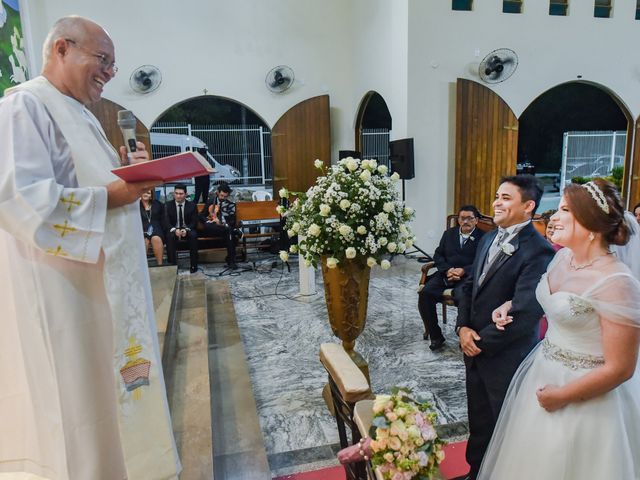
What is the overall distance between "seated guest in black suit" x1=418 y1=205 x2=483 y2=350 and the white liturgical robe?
8.11 feet

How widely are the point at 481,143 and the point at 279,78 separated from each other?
355cm

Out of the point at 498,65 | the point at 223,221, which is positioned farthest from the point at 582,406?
the point at 498,65

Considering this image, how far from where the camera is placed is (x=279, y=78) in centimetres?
782

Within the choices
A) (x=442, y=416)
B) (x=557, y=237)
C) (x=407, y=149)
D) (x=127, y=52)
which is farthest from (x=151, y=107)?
(x=557, y=237)

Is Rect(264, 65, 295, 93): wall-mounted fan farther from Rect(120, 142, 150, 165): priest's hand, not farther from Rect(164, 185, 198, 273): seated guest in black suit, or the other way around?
Rect(120, 142, 150, 165): priest's hand

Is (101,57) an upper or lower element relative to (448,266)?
upper

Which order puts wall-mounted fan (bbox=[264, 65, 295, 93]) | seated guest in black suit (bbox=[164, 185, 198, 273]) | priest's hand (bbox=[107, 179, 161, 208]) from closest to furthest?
priest's hand (bbox=[107, 179, 161, 208]) → seated guest in black suit (bbox=[164, 185, 198, 273]) → wall-mounted fan (bbox=[264, 65, 295, 93])

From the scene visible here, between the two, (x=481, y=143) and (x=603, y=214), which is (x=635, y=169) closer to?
(x=481, y=143)

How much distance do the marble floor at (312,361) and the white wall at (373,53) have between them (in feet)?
8.21

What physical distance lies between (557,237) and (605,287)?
8.2 inches

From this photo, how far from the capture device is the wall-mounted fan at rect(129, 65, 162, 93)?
7270 millimetres

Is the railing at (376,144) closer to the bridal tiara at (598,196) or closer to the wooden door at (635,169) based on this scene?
the wooden door at (635,169)

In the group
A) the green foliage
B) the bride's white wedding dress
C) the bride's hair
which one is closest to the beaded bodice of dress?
the bride's white wedding dress

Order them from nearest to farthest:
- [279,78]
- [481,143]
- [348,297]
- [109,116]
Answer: [348,297] < [481,143] < [109,116] < [279,78]
